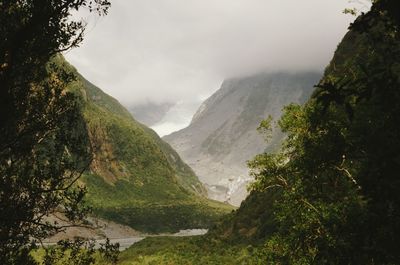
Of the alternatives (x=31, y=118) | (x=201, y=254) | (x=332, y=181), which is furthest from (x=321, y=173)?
(x=201, y=254)

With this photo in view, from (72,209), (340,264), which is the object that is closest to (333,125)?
(340,264)

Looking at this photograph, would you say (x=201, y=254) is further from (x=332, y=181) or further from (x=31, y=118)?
(x=31, y=118)

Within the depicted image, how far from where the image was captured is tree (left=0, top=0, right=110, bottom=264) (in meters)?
16.3

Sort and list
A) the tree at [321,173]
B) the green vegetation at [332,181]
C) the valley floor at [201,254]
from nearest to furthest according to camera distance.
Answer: the green vegetation at [332,181] → the tree at [321,173] → the valley floor at [201,254]

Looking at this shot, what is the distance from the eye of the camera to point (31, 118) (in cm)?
1902

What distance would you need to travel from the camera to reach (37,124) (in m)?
19.2

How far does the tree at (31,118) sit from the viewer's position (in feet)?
53.5

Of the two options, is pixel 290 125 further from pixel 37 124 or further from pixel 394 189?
pixel 394 189

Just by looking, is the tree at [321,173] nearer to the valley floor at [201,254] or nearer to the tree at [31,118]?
the tree at [31,118]

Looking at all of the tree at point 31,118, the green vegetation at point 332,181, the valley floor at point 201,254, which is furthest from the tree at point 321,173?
the valley floor at point 201,254

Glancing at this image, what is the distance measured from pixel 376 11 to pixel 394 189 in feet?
11.8

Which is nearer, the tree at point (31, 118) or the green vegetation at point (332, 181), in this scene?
the green vegetation at point (332, 181)

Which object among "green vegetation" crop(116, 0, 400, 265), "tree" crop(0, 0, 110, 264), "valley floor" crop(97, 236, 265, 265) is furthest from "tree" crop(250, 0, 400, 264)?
"valley floor" crop(97, 236, 265, 265)

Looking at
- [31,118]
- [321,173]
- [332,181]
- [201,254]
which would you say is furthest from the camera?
[201,254]
